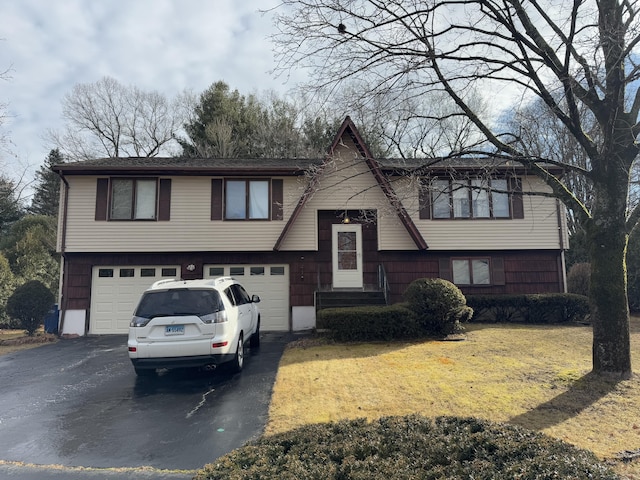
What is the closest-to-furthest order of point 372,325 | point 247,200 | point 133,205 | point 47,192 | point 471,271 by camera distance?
point 372,325, point 133,205, point 247,200, point 471,271, point 47,192

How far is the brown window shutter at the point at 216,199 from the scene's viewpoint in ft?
45.3

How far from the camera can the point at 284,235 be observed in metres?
13.3

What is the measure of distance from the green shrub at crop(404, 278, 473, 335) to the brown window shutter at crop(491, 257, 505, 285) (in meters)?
4.19

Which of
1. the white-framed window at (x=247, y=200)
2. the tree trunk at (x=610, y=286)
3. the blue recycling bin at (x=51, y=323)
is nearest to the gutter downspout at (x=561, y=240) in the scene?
the tree trunk at (x=610, y=286)

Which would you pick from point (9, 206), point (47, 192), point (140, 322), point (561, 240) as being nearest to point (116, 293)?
point (140, 322)

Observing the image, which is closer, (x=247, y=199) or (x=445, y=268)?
(x=247, y=199)

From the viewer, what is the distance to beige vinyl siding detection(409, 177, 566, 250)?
14086mm

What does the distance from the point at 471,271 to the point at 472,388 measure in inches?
347

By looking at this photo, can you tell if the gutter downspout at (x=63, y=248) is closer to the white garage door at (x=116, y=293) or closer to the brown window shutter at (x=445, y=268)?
the white garage door at (x=116, y=293)

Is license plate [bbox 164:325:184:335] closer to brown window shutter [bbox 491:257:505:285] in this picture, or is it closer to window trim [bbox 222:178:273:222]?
window trim [bbox 222:178:273:222]

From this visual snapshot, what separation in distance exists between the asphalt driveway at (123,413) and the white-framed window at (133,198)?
577 centimetres

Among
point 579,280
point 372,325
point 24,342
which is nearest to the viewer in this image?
point 372,325

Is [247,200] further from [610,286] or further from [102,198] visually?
[610,286]

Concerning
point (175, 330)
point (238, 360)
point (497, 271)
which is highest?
point (497, 271)
